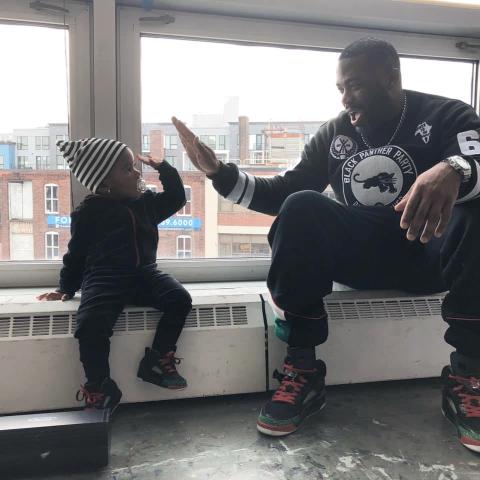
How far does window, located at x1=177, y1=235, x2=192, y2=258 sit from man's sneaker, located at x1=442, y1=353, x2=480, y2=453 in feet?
2.94

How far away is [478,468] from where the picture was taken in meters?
0.91

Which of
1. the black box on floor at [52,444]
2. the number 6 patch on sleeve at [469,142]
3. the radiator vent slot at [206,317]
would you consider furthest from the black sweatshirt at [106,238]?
the number 6 patch on sleeve at [469,142]

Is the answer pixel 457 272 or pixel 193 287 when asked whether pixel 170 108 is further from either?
pixel 457 272

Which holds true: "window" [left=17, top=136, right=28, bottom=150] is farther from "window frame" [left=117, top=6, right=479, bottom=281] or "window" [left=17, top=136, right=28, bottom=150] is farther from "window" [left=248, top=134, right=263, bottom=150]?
"window" [left=248, top=134, right=263, bottom=150]

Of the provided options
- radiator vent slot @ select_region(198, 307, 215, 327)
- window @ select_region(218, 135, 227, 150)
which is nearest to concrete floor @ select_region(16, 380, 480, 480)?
radiator vent slot @ select_region(198, 307, 215, 327)

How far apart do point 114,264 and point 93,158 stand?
306mm

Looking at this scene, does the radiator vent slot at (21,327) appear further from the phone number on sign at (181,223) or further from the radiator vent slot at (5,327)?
the phone number on sign at (181,223)

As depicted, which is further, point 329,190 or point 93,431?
point 329,190

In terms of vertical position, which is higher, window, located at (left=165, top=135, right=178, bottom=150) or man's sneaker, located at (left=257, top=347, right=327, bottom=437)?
window, located at (left=165, top=135, right=178, bottom=150)

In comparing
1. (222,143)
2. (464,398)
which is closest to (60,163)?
(222,143)

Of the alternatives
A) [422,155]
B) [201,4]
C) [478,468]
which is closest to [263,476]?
[478,468]

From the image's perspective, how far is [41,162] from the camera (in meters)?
1.47

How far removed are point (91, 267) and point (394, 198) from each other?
0.85 metres

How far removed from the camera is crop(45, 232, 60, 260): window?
1.51 metres
